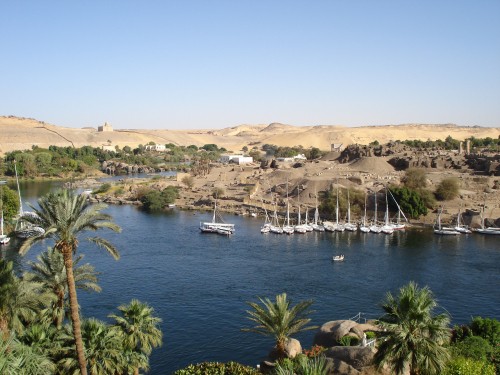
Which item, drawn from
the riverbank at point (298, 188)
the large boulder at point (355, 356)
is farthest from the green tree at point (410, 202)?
the large boulder at point (355, 356)

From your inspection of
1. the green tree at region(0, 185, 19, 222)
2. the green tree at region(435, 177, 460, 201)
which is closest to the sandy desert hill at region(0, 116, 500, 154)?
the green tree at region(0, 185, 19, 222)

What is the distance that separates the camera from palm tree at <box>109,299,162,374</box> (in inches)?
545

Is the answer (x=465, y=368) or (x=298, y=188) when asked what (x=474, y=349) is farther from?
(x=298, y=188)

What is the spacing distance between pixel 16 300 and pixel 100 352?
2806 mm

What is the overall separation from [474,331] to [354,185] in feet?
125

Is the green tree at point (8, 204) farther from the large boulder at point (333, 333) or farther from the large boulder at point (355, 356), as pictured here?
the large boulder at point (355, 356)

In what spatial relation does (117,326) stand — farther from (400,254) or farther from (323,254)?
(400,254)

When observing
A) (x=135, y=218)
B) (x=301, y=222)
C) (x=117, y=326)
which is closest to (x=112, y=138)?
(x=135, y=218)

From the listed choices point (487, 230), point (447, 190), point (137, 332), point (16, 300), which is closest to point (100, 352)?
point (137, 332)

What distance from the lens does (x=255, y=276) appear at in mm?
30250

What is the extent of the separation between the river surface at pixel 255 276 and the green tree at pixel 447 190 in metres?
7.94

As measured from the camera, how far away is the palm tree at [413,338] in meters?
11.0

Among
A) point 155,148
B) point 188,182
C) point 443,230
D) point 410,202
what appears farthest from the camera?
point 155,148

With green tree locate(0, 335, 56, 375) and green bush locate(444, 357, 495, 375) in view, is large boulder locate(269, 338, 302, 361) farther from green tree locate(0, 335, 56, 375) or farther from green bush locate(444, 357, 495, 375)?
green tree locate(0, 335, 56, 375)
